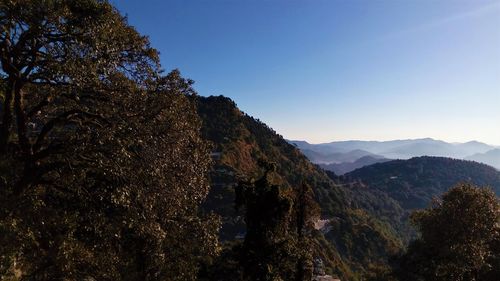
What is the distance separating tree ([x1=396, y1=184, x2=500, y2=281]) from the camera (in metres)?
28.0

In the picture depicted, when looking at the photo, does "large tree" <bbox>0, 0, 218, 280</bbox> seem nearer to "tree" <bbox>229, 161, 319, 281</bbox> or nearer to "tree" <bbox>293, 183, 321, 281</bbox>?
"tree" <bbox>229, 161, 319, 281</bbox>

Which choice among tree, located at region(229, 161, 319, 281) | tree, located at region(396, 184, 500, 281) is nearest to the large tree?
tree, located at region(229, 161, 319, 281)

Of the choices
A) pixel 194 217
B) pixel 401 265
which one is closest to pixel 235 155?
pixel 401 265

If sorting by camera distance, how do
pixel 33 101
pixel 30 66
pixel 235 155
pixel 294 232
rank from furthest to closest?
pixel 235 155
pixel 294 232
pixel 33 101
pixel 30 66

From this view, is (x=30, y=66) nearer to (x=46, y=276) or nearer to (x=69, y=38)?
(x=69, y=38)

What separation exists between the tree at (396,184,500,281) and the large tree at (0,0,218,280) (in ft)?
69.1

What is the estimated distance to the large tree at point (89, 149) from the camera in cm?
1149

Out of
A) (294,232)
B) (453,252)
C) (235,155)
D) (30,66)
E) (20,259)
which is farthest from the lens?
(235,155)

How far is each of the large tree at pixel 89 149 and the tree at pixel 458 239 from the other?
21.1 metres

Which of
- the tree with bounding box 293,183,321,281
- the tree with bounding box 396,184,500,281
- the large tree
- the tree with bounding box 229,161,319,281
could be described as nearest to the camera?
the large tree

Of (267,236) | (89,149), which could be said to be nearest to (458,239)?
(267,236)

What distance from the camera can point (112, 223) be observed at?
14023 mm

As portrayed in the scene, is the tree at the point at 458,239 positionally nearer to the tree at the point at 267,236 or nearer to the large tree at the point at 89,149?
the tree at the point at 267,236

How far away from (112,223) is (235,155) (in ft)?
607
